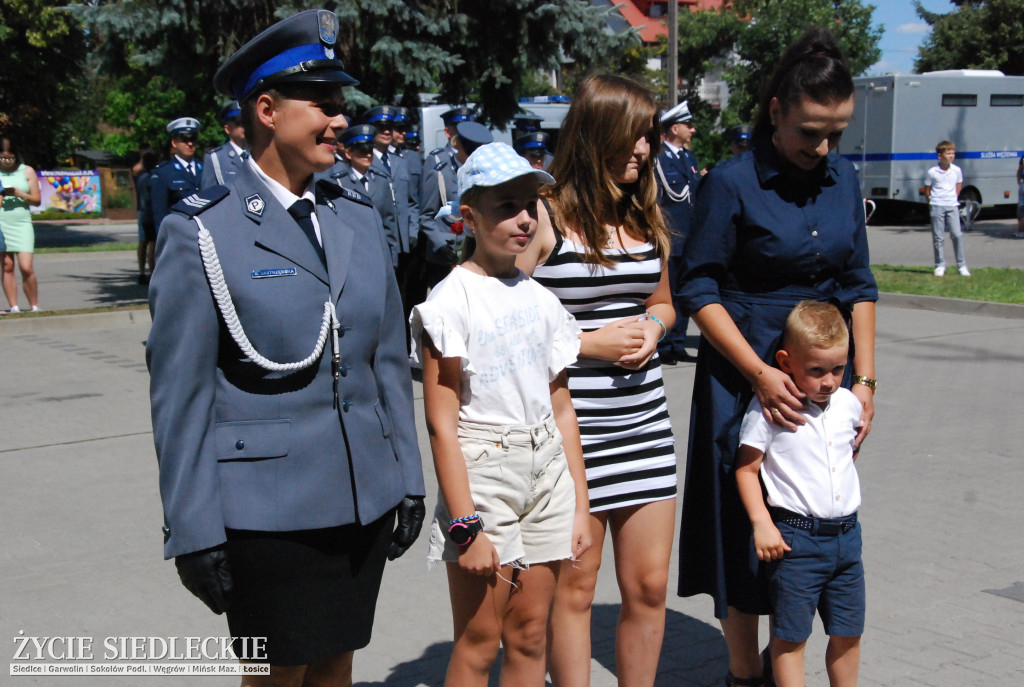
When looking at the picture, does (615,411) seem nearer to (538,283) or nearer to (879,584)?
(538,283)

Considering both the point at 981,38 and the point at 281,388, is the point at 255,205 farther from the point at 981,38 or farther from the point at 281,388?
the point at 981,38

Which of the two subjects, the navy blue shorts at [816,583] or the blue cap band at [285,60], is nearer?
the blue cap band at [285,60]

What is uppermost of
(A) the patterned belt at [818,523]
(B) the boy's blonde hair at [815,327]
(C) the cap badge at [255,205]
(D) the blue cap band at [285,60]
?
(D) the blue cap band at [285,60]

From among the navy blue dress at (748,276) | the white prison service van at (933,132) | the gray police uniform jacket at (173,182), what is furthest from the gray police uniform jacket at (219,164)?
the white prison service van at (933,132)

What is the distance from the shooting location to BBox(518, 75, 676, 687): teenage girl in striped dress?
10.3 feet

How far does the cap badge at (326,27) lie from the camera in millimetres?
2451

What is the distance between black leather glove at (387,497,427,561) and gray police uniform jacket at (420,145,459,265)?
6.01 metres

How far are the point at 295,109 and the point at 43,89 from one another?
27.0 m

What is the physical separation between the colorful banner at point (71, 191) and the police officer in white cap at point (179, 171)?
31474mm

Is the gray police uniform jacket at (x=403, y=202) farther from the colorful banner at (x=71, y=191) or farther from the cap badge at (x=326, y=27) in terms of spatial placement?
the colorful banner at (x=71, y=191)

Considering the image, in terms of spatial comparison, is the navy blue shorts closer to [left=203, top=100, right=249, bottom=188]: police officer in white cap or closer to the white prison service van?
[left=203, top=100, right=249, bottom=188]: police officer in white cap

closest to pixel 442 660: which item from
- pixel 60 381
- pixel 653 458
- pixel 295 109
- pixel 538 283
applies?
pixel 653 458

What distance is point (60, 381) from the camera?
8844mm

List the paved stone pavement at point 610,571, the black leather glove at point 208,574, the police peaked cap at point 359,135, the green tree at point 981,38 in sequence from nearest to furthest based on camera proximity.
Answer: the black leather glove at point 208,574
the paved stone pavement at point 610,571
the police peaked cap at point 359,135
the green tree at point 981,38
